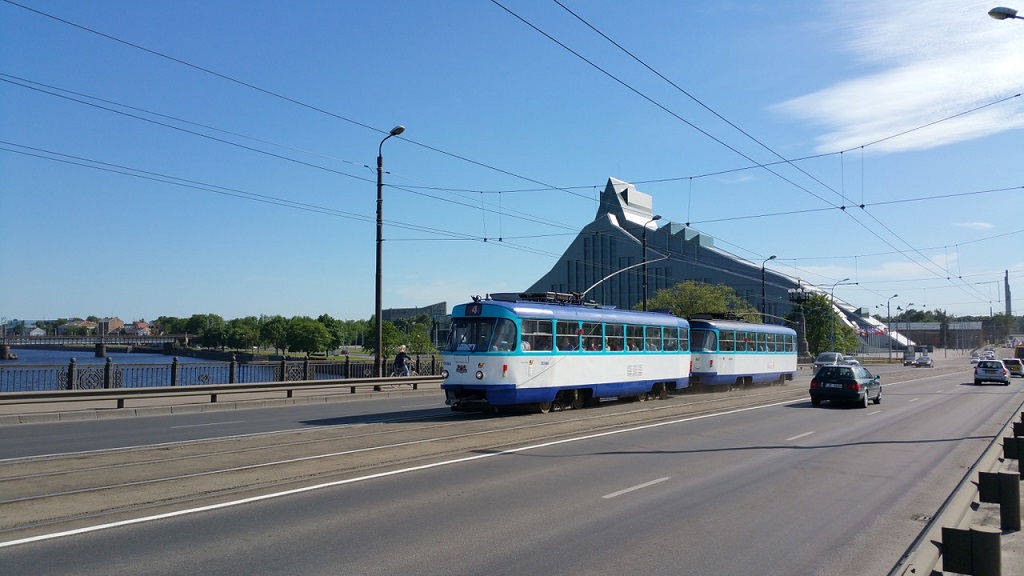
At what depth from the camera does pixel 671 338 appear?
27.7 metres

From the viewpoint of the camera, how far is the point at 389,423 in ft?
58.0

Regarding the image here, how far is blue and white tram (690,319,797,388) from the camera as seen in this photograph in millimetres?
31688

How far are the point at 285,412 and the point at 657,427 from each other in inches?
425

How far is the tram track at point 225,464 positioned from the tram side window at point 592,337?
11.9 ft

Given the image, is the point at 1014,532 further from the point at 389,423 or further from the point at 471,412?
the point at 471,412

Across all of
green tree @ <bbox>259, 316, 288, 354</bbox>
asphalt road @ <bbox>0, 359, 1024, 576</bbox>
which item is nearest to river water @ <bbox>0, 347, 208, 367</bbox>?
green tree @ <bbox>259, 316, 288, 354</bbox>

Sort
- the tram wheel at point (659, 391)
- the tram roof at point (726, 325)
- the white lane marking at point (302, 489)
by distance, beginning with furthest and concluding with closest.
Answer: the tram roof at point (726, 325), the tram wheel at point (659, 391), the white lane marking at point (302, 489)

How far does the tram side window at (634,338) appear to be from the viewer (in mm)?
24433

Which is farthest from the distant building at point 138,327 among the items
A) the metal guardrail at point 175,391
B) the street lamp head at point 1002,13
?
the street lamp head at point 1002,13

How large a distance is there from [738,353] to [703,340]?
325 centimetres

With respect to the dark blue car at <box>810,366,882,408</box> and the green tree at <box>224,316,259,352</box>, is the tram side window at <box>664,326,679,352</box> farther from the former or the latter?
the green tree at <box>224,316,259,352</box>

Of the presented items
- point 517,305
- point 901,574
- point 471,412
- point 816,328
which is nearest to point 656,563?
point 901,574

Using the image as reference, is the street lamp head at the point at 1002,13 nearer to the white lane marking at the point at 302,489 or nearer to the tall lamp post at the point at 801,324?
the white lane marking at the point at 302,489

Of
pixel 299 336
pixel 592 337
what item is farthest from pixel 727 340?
pixel 299 336
